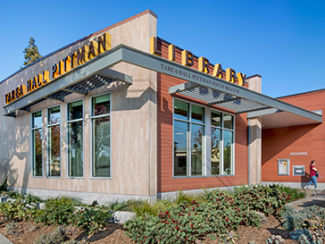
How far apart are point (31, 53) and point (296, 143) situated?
119ft

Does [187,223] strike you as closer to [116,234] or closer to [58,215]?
[116,234]

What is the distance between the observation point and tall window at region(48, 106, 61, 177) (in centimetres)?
1133

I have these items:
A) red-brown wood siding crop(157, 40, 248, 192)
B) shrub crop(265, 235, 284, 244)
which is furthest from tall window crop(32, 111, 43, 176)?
shrub crop(265, 235, 284, 244)

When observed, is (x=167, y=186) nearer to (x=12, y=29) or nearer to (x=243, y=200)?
(x=243, y=200)

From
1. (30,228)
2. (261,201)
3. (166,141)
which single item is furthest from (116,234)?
(261,201)

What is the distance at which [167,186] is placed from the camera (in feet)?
29.7

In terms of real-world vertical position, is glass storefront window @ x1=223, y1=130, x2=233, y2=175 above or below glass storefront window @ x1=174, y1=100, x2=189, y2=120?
below

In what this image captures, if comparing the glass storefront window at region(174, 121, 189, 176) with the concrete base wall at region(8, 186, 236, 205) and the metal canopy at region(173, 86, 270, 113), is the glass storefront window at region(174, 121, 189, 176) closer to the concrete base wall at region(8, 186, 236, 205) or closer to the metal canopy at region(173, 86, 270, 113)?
the concrete base wall at region(8, 186, 236, 205)

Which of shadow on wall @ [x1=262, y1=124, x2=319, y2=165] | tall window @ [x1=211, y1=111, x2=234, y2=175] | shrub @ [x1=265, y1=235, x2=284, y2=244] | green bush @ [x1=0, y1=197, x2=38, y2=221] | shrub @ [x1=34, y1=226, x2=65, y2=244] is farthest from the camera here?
shadow on wall @ [x1=262, y1=124, x2=319, y2=165]

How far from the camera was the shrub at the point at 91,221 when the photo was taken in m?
6.26

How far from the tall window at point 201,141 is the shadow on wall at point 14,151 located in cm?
766

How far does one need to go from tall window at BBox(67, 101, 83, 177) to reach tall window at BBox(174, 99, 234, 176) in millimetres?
3628

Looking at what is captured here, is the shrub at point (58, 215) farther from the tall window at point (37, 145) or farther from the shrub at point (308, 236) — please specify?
the tall window at point (37, 145)

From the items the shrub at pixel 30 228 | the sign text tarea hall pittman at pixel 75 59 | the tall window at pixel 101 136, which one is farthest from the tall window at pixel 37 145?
the shrub at pixel 30 228
